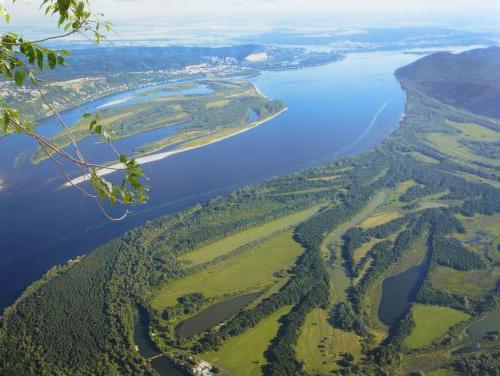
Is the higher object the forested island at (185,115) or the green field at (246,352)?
the forested island at (185,115)

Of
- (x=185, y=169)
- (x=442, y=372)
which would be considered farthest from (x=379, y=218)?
(x=185, y=169)

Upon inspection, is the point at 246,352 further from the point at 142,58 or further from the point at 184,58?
the point at 184,58

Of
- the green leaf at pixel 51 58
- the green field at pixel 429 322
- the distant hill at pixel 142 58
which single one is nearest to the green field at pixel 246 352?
the green field at pixel 429 322

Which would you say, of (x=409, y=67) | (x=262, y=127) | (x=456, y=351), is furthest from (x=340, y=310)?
(x=409, y=67)

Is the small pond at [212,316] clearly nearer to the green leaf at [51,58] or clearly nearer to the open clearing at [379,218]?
the open clearing at [379,218]

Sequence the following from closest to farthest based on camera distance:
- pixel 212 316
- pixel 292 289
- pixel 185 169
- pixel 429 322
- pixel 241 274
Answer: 1. pixel 429 322
2. pixel 212 316
3. pixel 292 289
4. pixel 241 274
5. pixel 185 169
